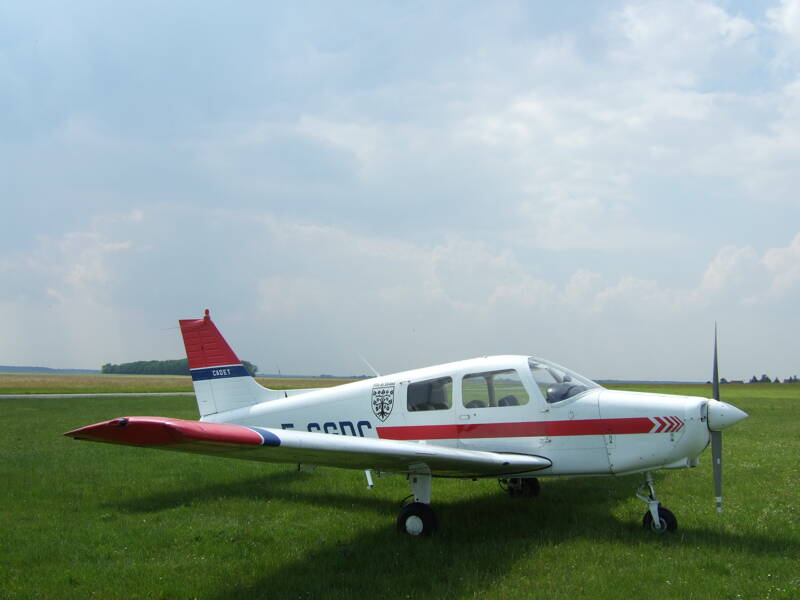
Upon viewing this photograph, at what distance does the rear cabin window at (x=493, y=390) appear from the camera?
7805 millimetres

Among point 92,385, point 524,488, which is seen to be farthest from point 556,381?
point 92,385

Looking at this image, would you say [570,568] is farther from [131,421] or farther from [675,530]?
[131,421]

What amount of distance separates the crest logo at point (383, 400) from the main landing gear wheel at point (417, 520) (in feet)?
5.63

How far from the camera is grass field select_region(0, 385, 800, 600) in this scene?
216 inches

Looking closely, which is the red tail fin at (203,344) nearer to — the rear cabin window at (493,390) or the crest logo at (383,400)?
the crest logo at (383,400)

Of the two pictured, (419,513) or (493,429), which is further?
(493,429)

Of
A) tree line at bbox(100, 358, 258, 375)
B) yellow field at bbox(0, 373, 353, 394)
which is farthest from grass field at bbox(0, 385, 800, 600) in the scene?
tree line at bbox(100, 358, 258, 375)

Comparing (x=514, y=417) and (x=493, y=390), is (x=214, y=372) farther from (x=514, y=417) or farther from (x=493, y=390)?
(x=514, y=417)

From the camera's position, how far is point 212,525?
7.62 meters

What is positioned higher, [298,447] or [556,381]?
[556,381]

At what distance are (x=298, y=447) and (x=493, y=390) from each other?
3280mm

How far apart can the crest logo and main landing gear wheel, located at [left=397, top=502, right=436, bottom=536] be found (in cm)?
172

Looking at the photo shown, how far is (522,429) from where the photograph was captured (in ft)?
25.2

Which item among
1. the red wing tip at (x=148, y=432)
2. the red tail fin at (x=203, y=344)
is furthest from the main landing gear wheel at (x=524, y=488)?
the red wing tip at (x=148, y=432)
